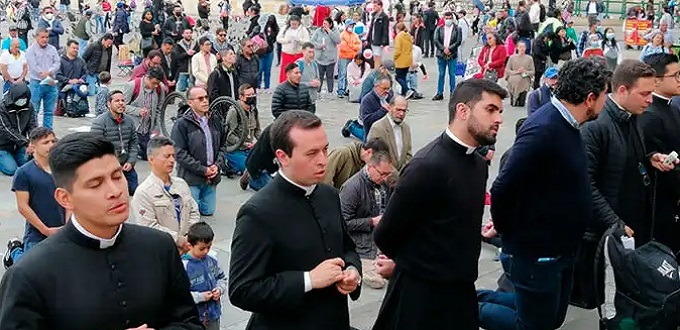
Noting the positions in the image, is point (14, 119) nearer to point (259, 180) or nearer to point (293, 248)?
point (259, 180)

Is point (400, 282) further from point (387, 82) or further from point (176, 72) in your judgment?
point (176, 72)

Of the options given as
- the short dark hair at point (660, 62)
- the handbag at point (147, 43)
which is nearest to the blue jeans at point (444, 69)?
the handbag at point (147, 43)

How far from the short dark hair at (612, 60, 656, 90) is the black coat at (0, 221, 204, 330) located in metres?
3.80

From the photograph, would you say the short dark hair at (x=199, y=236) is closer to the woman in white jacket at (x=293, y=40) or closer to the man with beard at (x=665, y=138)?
the man with beard at (x=665, y=138)

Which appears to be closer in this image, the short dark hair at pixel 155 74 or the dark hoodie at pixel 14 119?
the dark hoodie at pixel 14 119

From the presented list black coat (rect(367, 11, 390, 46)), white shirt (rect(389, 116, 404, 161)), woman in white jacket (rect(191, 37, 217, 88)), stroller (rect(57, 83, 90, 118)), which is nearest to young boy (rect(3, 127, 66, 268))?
white shirt (rect(389, 116, 404, 161))

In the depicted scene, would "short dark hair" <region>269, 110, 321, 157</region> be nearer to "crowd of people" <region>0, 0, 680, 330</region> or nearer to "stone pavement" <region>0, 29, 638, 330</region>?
"crowd of people" <region>0, 0, 680, 330</region>

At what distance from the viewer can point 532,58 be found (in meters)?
17.8

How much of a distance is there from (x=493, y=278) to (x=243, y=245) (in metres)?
4.60

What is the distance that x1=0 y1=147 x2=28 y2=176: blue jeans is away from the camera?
11593 millimetres

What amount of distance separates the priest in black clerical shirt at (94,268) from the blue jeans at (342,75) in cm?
1566

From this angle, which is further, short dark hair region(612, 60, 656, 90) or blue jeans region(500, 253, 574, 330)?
short dark hair region(612, 60, 656, 90)

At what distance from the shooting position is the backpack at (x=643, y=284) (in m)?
5.20

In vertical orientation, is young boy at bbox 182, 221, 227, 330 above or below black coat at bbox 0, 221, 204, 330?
below
